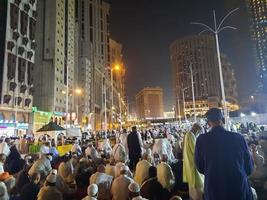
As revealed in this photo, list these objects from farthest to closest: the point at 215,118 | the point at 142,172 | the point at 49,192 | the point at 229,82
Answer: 1. the point at 229,82
2. the point at 142,172
3. the point at 49,192
4. the point at 215,118

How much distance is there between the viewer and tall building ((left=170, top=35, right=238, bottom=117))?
265ft

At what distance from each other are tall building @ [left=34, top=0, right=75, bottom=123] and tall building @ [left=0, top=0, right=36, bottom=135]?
12305 millimetres

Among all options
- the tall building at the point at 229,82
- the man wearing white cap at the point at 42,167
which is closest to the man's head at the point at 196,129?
the man wearing white cap at the point at 42,167

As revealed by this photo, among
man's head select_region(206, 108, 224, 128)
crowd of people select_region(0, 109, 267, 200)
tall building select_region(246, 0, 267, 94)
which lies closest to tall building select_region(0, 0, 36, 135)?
crowd of people select_region(0, 109, 267, 200)

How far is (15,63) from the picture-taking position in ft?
155

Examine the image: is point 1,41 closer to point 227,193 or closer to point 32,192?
point 32,192

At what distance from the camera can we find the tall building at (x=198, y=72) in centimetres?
8075

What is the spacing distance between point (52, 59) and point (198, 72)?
51082 millimetres

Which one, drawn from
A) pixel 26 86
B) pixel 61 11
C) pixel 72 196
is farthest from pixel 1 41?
pixel 72 196

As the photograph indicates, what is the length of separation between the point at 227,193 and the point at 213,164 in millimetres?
351

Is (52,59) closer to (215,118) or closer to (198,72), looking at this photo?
(198,72)

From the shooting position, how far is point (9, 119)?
1730 inches

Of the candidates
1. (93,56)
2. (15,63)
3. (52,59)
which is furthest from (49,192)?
(93,56)

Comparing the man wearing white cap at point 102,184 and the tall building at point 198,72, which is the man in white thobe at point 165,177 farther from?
the tall building at point 198,72
